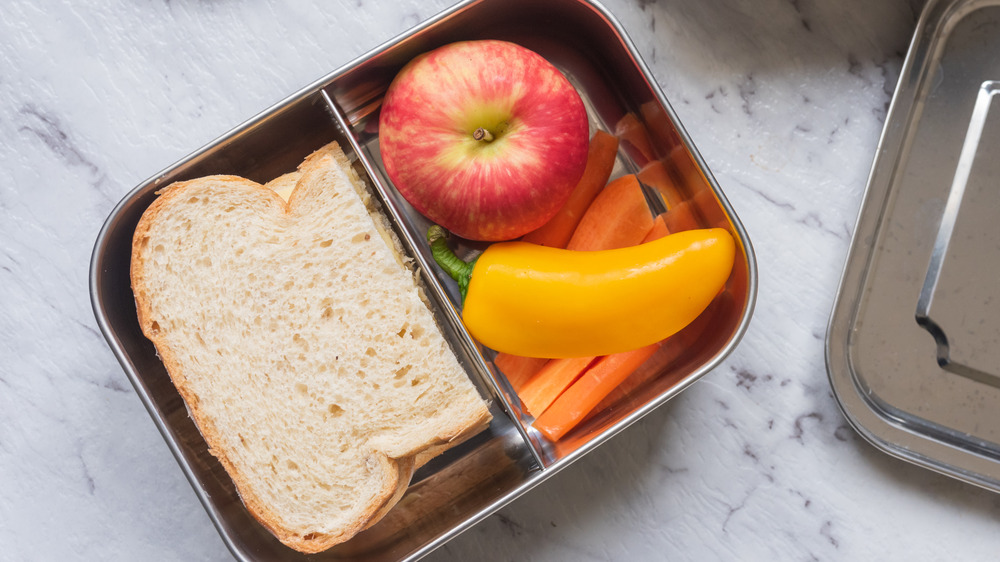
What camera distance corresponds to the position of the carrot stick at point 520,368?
31.5 inches

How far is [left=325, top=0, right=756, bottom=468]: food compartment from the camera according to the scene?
71 centimetres

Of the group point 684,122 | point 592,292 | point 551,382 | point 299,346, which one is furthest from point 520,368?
point 684,122

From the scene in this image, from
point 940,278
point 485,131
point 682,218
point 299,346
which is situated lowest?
point 940,278

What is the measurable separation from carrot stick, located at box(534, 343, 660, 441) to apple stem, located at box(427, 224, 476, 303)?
174mm

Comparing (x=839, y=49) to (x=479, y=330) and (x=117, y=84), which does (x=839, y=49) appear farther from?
(x=117, y=84)

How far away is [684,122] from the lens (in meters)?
0.84

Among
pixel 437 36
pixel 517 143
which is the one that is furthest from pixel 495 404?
pixel 437 36

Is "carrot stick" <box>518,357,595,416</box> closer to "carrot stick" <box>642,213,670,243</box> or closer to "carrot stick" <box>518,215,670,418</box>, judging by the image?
"carrot stick" <box>518,215,670,418</box>

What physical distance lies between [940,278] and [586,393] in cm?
52

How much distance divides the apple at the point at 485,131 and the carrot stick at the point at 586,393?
0.70ft

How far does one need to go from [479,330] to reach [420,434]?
0.14 meters

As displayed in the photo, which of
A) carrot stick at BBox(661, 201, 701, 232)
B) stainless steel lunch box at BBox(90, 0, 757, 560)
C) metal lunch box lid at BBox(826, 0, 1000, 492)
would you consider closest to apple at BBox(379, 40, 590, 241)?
stainless steel lunch box at BBox(90, 0, 757, 560)

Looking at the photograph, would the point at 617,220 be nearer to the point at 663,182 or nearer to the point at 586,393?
the point at 663,182

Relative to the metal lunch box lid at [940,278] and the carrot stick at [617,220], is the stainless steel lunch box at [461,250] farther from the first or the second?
the metal lunch box lid at [940,278]
